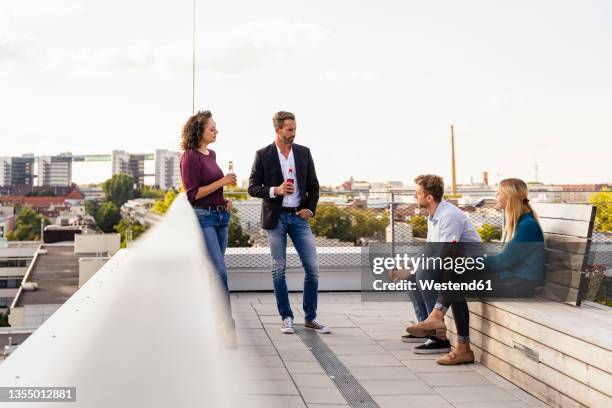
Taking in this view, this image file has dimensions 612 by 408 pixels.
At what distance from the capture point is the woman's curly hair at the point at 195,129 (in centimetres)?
429

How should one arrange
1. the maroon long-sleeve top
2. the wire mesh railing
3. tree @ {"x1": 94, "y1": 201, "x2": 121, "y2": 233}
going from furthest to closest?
tree @ {"x1": 94, "y1": 201, "x2": 121, "y2": 233} < the wire mesh railing < the maroon long-sleeve top

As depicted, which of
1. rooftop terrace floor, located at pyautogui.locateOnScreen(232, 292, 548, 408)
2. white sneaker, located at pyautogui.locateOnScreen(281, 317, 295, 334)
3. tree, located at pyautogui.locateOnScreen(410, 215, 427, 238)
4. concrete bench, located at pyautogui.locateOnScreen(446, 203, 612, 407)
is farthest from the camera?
tree, located at pyautogui.locateOnScreen(410, 215, 427, 238)

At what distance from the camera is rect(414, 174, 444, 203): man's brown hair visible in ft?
14.1

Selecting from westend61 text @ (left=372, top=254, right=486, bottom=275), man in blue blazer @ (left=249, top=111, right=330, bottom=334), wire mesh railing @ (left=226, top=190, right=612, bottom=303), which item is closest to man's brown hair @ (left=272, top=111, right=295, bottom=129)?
man in blue blazer @ (left=249, top=111, right=330, bottom=334)

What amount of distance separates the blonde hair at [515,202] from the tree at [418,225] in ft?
10.3

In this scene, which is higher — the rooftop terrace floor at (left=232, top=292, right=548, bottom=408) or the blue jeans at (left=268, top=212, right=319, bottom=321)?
the blue jeans at (left=268, top=212, right=319, bottom=321)

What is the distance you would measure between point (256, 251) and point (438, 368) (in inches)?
141

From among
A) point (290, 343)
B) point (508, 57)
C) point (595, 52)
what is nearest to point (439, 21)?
point (595, 52)

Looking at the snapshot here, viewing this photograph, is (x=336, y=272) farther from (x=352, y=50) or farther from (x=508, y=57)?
(x=508, y=57)

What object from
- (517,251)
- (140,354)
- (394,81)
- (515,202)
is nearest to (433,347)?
(517,251)

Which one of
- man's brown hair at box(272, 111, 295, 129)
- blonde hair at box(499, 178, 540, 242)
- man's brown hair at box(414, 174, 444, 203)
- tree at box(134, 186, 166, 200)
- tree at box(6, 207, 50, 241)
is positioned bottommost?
tree at box(6, 207, 50, 241)

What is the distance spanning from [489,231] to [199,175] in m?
4.60

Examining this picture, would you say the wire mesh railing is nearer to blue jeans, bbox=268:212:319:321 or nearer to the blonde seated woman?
blue jeans, bbox=268:212:319:321

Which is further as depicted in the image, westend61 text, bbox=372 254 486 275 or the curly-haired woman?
the curly-haired woman
